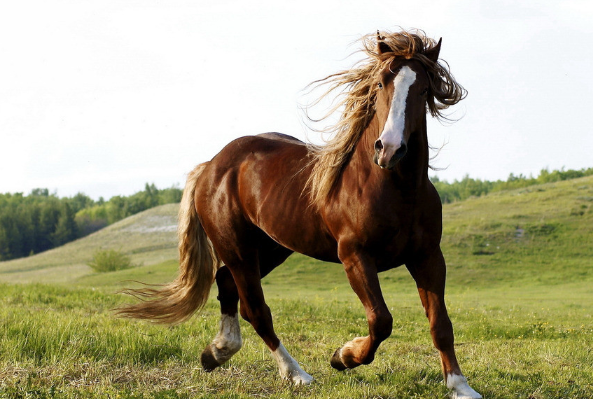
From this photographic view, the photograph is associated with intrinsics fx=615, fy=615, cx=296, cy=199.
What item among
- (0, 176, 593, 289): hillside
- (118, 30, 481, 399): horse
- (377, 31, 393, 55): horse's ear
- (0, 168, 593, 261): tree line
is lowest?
(0, 176, 593, 289): hillside

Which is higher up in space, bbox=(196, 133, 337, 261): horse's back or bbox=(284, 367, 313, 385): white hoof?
bbox=(196, 133, 337, 261): horse's back

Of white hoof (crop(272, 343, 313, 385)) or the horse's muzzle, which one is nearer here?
the horse's muzzle

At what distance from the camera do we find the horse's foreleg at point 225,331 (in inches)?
228

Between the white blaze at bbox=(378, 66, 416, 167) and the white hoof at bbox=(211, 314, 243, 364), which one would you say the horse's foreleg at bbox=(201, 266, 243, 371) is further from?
the white blaze at bbox=(378, 66, 416, 167)

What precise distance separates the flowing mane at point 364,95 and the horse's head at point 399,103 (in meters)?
0.07

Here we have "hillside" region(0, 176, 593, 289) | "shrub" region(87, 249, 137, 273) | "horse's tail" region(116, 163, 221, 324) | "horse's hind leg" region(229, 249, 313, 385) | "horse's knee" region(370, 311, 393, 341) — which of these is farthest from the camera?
"shrub" region(87, 249, 137, 273)

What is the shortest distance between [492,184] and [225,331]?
10257 centimetres

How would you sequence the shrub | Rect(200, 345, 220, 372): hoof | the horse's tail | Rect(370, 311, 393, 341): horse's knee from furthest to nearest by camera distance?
the shrub
the horse's tail
Rect(200, 345, 220, 372): hoof
Rect(370, 311, 393, 341): horse's knee

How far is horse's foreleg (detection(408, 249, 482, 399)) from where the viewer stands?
4.65 m

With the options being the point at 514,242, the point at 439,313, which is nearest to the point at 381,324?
the point at 439,313

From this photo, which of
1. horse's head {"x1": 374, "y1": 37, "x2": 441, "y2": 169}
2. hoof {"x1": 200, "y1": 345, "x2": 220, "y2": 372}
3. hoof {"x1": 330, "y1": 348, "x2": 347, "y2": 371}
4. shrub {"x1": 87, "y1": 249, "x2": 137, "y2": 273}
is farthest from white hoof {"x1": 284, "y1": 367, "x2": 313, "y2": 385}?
shrub {"x1": 87, "y1": 249, "x2": 137, "y2": 273}

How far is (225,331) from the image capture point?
19.7 ft

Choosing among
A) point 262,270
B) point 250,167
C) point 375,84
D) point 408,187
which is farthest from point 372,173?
point 262,270

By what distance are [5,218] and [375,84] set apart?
297 feet
